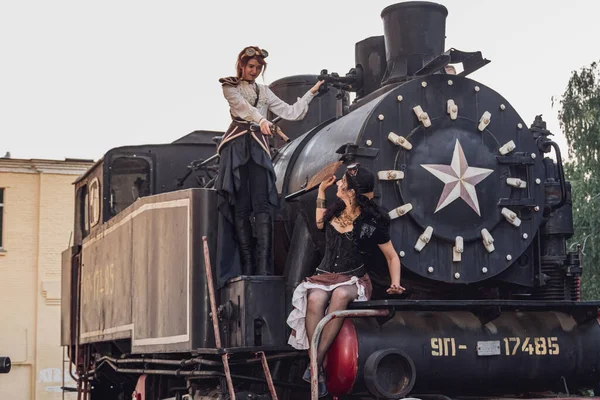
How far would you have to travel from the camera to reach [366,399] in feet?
17.1

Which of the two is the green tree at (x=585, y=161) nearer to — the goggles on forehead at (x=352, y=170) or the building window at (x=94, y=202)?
the building window at (x=94, y=202)

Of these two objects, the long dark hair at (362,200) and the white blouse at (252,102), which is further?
the white blouse at (252,102)

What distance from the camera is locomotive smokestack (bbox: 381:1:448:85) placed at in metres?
6.24

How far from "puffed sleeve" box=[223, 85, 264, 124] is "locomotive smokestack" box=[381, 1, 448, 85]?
940mm

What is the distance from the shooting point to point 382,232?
527 cm

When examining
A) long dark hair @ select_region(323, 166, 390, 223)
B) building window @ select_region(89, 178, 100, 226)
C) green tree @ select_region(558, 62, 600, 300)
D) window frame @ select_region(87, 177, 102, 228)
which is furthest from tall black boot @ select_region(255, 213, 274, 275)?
green tree @ select_region(558, 62, 600, 300)

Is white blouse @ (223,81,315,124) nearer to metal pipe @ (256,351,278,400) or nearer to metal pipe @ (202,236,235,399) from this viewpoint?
metal pipe @ (202,236,235,399)

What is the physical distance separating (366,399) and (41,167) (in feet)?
55.8

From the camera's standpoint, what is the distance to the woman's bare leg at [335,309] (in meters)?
5.06

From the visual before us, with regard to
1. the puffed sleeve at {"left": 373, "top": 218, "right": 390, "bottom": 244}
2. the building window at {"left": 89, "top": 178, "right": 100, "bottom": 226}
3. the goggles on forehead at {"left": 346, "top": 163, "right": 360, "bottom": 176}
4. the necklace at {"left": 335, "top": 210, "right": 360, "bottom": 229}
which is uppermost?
the building window at {"left": 89, "top": 178, "right": 100, "bottom": 226}

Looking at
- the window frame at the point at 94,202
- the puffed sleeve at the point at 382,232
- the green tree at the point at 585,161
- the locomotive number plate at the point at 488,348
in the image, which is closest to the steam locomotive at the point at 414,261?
the locomotive number plate at the point at 488,348

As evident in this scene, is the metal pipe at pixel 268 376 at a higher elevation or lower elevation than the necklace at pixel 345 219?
lower

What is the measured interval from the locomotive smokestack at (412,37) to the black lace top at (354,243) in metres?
1.29

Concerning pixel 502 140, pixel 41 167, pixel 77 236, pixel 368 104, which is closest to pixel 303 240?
pixel 368 104
